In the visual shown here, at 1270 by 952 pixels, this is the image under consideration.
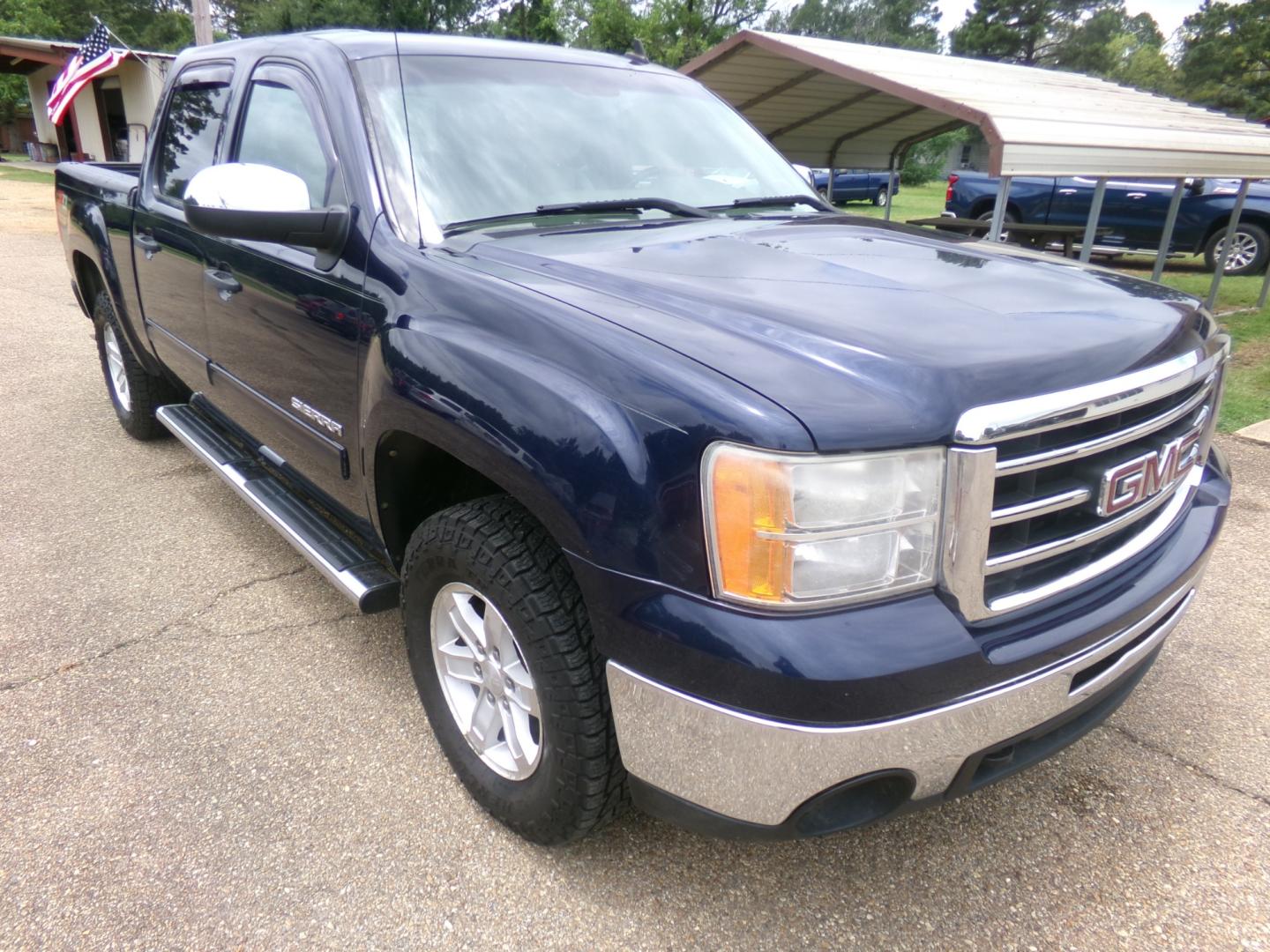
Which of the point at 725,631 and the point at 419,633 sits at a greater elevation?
the point at 725,631

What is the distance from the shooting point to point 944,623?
1.51 m

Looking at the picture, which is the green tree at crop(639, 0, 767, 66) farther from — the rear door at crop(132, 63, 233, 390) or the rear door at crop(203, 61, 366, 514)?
the rear door at crop(203, 61, 366, 514)

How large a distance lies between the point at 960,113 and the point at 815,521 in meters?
4.72

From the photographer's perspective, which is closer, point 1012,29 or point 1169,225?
point 1169,225

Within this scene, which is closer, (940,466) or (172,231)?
(940,466)

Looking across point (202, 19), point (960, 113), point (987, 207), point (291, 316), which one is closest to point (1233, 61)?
point (987, 207)

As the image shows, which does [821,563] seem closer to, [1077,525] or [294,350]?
[1077,525]

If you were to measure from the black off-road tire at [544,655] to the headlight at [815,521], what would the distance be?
421 millimetres

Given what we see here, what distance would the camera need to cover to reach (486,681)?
212 cm

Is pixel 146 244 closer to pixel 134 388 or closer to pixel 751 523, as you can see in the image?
pixel 134 388

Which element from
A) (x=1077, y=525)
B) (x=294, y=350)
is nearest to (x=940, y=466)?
(x=1077, y=525)

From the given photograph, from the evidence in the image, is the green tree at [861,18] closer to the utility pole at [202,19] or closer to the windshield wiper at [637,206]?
the utility pole at [202,19]

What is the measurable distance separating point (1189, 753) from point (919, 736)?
4.87 feet

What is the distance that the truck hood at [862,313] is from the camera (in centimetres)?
149
